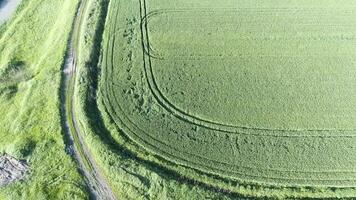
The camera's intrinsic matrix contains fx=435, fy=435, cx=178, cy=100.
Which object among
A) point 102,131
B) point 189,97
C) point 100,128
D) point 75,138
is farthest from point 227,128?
point 75,138

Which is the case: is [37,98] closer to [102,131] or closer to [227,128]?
[102,131]

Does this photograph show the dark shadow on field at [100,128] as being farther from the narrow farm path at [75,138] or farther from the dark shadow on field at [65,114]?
the dark shadow on field at [65,114]

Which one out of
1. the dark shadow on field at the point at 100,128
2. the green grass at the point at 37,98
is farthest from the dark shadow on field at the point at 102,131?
the green grass at the point at 37,98

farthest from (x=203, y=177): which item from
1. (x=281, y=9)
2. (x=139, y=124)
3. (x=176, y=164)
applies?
(x=281, y=9)

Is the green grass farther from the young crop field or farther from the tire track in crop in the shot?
the tire track in crop

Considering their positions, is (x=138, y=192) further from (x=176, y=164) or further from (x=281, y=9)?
(x=281, y=9)

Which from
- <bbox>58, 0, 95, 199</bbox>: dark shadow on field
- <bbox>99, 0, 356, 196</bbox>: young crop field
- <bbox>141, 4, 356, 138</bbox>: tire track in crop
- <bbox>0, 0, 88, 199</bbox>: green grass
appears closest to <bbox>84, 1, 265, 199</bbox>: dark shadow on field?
<bbox>99, 0, 356, 196</bbox>: young crop field
